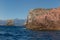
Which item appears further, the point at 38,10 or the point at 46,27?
the point at 38,10

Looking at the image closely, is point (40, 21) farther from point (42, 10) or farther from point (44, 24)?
point (42, 10)

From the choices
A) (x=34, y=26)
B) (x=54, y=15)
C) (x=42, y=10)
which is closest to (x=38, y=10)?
(x=42, y=10)

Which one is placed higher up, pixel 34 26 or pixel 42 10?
pixel 42 10

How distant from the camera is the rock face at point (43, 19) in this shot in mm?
118938

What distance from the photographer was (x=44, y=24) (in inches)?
Result: 4715

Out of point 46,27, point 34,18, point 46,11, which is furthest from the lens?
point 46,11

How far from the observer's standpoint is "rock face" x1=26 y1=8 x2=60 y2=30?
390ft

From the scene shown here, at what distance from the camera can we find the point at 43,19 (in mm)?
123812

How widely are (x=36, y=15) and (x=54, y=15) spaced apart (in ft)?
35.9

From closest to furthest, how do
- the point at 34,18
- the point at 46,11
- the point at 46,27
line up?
the point at 46,27
the point at 34,18
the point at 46,11

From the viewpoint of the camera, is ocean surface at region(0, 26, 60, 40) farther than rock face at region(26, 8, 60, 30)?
No

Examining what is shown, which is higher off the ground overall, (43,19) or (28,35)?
(43,19)

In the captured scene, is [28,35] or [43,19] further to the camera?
[43,19]

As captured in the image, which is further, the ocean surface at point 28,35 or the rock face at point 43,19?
the rock face at point 43,19
